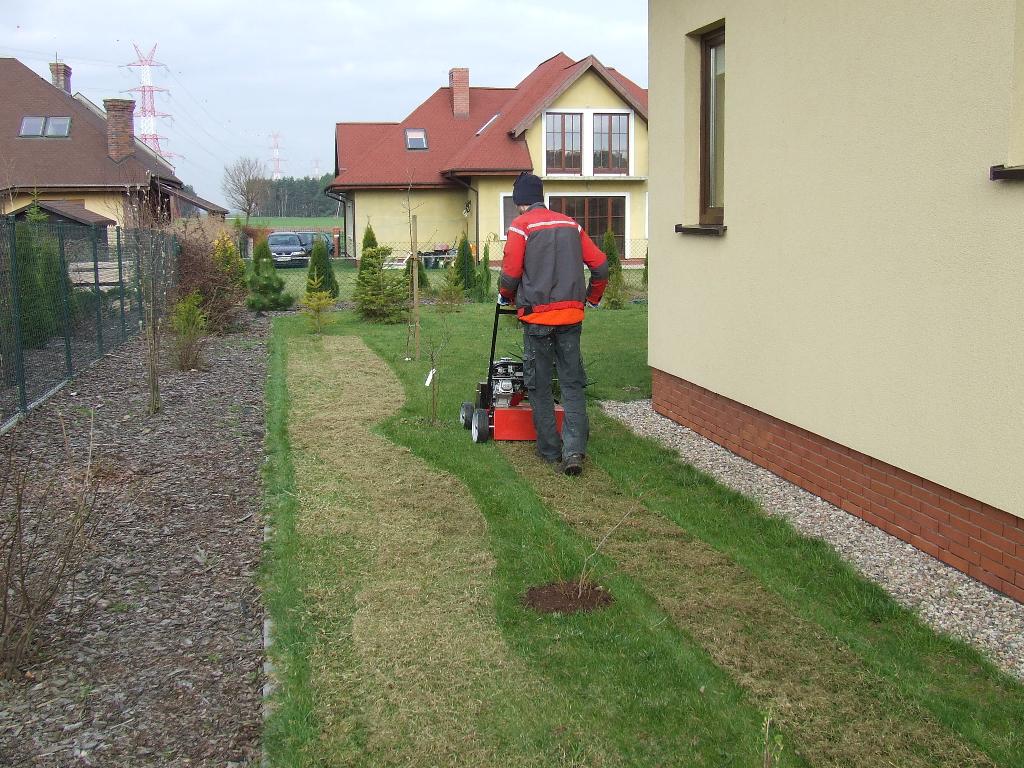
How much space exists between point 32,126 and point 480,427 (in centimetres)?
3538

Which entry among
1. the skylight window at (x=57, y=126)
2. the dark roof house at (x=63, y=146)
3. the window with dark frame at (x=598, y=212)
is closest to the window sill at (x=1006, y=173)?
the dark roof house at (x=63, y=146)

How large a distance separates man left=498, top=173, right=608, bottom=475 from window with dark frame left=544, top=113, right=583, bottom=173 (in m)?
31.9

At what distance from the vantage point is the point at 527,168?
3841 cm

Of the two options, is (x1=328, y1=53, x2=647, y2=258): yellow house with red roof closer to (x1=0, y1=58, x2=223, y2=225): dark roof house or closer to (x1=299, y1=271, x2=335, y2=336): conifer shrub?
(x1=0, y1=58, x2=223, y2=225): dark roof house

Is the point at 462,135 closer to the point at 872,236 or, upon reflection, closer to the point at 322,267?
the point at 322,267

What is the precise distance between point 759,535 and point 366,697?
8.75 ft

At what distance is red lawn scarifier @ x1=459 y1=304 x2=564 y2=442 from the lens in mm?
8156

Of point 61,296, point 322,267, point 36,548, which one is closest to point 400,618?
point 36,548

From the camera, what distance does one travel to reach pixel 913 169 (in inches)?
204

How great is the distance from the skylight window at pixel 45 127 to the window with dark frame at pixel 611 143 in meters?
A: 19.2

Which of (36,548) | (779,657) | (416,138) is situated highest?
(416,138)

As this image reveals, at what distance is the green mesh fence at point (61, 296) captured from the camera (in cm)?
930

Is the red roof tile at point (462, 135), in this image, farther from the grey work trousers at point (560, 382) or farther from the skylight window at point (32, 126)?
the grey work trousers at point (560, 382)

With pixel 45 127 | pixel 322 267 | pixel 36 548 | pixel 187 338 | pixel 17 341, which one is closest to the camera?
pixel 36 548
